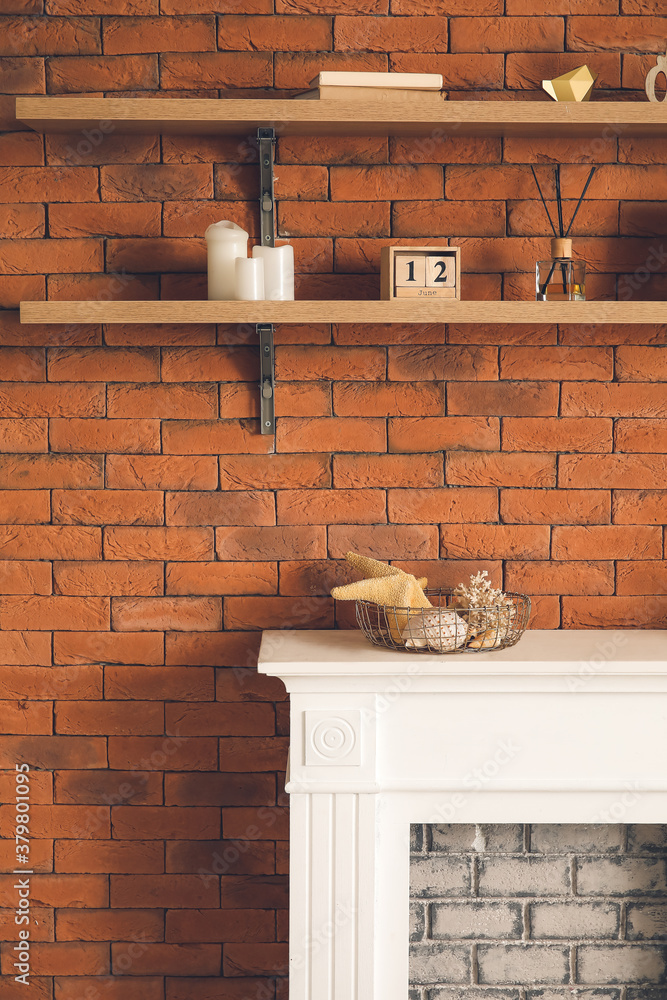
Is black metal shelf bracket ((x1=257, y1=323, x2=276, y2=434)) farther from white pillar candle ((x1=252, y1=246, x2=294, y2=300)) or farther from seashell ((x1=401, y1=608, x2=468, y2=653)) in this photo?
seashell ((x1=401, y1=608, x2=468, y2=653))

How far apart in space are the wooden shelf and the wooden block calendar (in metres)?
0.05

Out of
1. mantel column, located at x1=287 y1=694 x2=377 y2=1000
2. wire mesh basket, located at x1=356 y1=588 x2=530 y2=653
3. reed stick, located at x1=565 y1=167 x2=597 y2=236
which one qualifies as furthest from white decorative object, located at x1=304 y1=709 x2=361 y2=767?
reed stick, located at x1=565 y1=167 x2=597 y2=236

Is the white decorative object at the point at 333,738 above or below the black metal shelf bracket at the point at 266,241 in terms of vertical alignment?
below

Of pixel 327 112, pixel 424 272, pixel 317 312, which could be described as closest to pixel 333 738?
pixel 317 312

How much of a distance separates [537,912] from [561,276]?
1268 millimetres

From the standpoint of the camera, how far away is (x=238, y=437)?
1.79 metres

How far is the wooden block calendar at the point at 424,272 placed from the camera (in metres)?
1.60

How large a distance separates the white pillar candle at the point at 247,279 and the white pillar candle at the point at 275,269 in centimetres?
4

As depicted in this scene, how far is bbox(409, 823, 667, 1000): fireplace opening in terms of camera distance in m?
1.74

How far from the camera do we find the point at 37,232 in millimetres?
1768

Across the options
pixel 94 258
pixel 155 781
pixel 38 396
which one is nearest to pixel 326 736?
pixel 155 781

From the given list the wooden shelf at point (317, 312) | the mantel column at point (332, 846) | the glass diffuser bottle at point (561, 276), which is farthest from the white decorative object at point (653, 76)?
the mantel column at point (332, 846)
